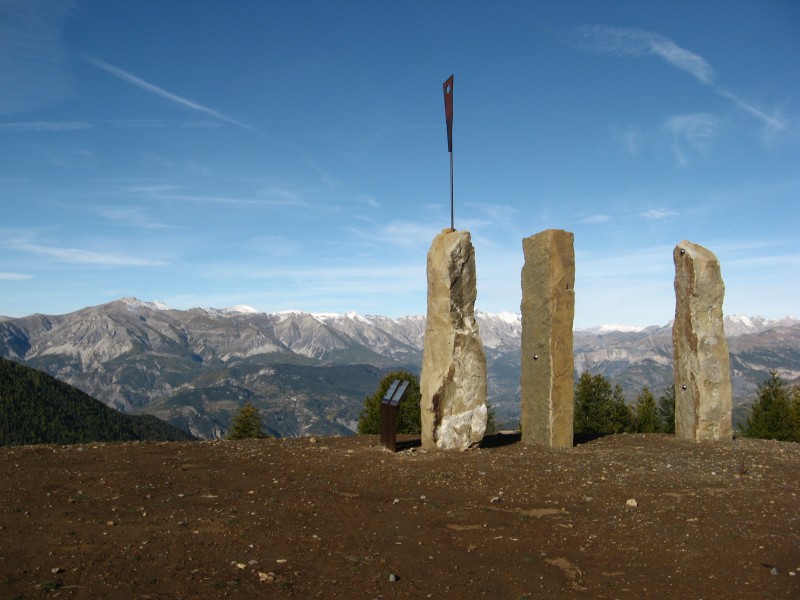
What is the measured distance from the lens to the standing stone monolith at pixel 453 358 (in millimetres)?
19578

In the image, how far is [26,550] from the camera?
30.8ft

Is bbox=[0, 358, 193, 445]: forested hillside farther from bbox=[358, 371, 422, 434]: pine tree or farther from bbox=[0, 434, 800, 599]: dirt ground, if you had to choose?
bbox=[0, 434, 800, 599]: dirt ground

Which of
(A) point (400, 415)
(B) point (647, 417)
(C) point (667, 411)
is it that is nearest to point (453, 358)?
(A) point (400, 415)

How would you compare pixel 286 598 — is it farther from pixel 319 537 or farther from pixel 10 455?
pixel 10 455

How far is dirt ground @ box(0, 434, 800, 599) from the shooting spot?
28.5 ft

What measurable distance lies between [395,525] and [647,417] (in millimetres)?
30355

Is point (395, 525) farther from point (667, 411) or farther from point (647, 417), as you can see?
point (667, 411)

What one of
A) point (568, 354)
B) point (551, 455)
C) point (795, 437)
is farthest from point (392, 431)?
point (795, 437)

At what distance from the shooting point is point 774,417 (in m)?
34.2

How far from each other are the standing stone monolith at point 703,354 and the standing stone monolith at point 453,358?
8.67 m

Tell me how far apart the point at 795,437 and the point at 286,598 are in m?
33.1

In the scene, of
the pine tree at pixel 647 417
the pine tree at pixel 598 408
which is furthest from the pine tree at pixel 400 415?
the pine tree at pixel 647 417

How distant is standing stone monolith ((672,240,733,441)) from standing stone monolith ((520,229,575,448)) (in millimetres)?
5398

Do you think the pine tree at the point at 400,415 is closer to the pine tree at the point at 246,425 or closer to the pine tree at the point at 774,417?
the pine tree at the point at 246,425
